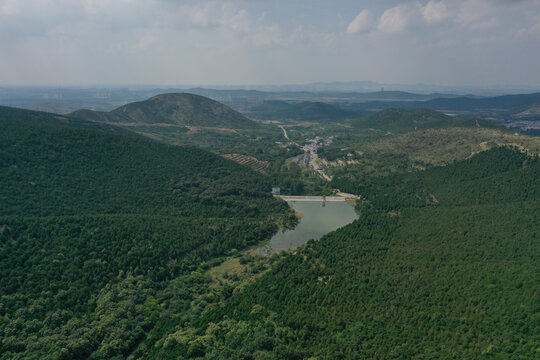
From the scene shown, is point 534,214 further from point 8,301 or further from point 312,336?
point 8,301

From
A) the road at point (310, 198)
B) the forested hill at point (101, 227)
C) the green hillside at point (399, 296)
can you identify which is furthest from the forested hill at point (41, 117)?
the green hillside at point (399, 296)

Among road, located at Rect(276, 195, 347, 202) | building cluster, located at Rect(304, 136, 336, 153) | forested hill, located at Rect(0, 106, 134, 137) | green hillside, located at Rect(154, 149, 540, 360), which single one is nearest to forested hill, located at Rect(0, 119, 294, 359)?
road, located at Rect(276, 195, 347, 202)

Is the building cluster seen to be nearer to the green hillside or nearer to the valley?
the valley

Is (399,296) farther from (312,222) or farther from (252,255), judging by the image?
(312,222)

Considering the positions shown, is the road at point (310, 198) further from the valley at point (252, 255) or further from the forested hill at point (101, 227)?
the forested hill at point (101, 227)

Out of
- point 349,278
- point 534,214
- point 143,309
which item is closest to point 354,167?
point 534,214
